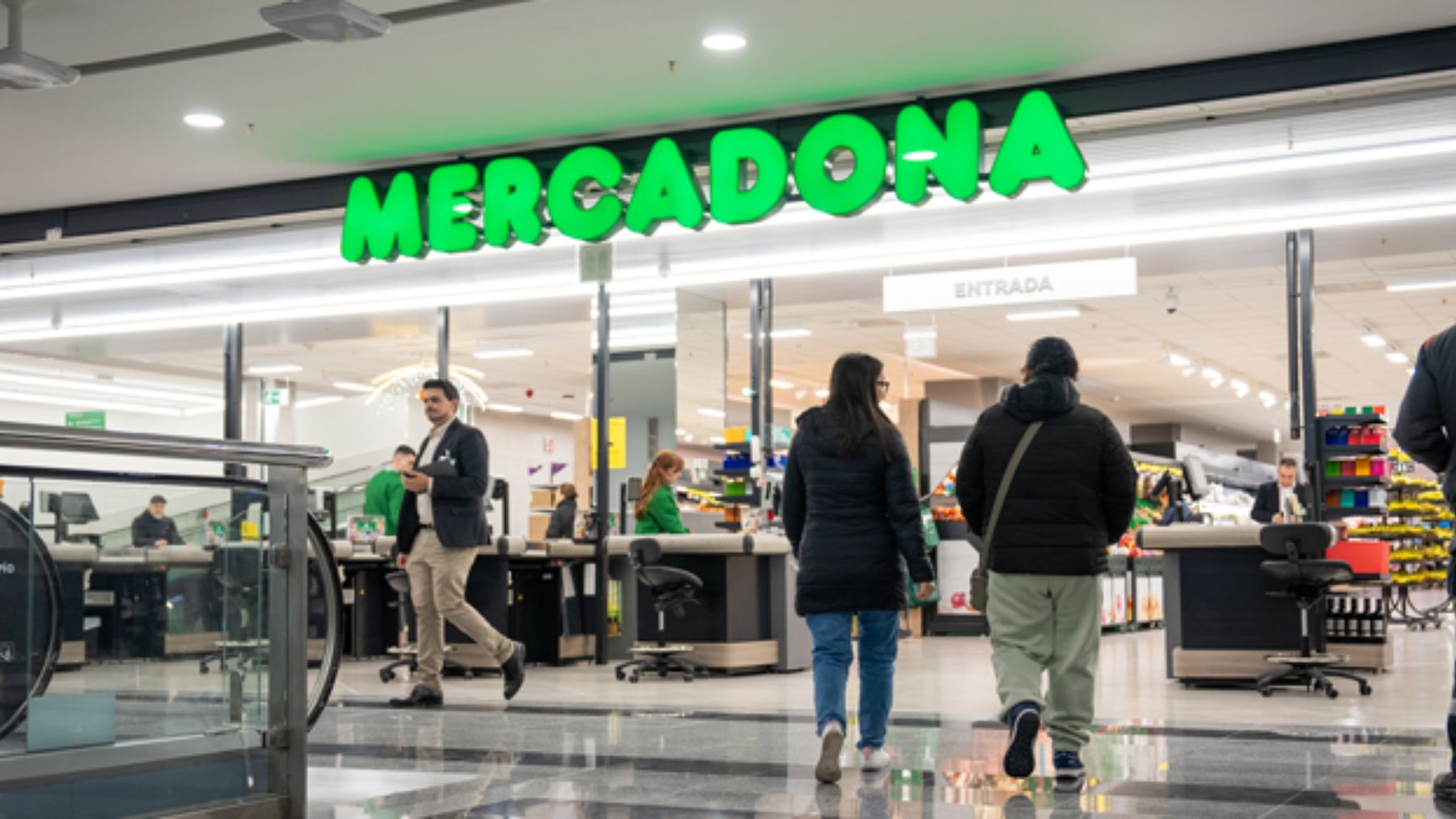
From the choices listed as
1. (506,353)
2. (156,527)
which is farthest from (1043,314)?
(156,527)

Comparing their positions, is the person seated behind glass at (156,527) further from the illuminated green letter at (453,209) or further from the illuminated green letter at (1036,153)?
the illuminated green letter at (453,209)

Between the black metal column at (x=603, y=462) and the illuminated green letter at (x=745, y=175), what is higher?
the illuminated green letter at (x=745, y=175)

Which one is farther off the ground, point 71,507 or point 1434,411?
point 1434,411

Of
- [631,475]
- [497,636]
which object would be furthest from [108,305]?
[497,636]

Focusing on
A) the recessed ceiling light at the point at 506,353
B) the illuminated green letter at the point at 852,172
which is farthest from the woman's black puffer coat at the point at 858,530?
the recessed ceiling light at the point at 506,353

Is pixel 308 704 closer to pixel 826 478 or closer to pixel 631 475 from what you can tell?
pixel 826 478

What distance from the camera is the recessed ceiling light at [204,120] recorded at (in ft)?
28.0

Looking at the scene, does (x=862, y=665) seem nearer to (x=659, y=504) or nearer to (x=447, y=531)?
(x=447, y=531)

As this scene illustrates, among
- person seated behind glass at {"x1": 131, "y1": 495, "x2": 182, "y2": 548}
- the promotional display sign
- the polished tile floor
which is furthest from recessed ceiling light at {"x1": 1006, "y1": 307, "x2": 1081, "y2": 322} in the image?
person seated behind glass at {"x1": 131, "y1": 495, "x2": 182, "y2": 548}

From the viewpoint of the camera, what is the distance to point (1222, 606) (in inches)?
337

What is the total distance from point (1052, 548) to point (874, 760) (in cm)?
92

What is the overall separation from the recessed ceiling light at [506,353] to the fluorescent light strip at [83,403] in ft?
15.2

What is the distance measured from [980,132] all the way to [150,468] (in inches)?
206

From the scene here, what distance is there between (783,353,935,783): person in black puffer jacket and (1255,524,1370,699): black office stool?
3570mm
